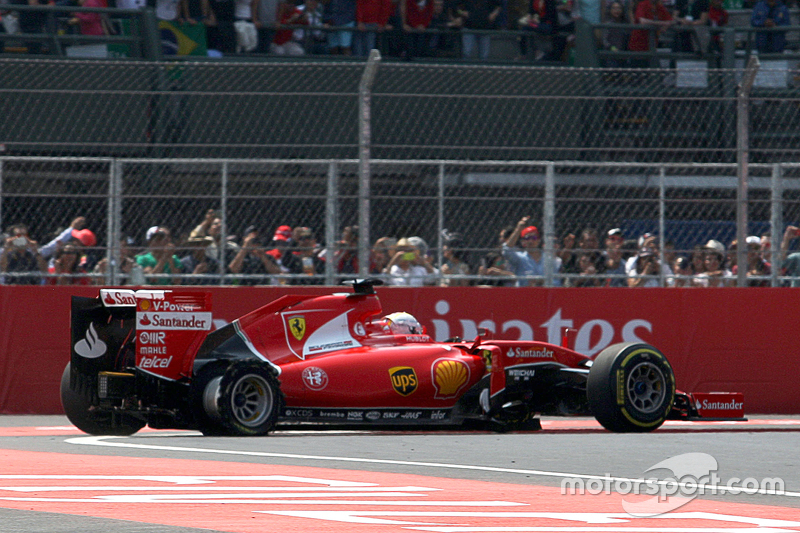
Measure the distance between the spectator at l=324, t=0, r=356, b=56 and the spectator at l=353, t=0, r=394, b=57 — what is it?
76 millimetres

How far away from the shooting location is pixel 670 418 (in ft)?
32.9

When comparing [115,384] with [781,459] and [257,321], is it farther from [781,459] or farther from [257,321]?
[781,459]

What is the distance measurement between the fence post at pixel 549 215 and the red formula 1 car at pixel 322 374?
1.59 m

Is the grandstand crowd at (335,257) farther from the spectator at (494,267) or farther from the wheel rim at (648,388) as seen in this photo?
the wheel rim at (648,388)

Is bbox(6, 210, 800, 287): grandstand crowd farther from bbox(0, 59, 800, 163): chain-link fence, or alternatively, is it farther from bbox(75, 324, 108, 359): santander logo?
bbox(75, 324, 108, 359): santander logo

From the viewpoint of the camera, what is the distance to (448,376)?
970cm

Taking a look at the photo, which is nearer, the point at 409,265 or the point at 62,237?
the point at 62,237

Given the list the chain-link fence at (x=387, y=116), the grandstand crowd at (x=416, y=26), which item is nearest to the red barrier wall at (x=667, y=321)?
the chain-link fence at (x=387, y=116)

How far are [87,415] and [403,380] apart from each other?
7.51 ft

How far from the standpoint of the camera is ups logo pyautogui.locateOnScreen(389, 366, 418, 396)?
955cm

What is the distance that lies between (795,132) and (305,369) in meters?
5.64

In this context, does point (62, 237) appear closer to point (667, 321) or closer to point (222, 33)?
point (667, 321)

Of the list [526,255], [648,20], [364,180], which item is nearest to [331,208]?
[364,180]

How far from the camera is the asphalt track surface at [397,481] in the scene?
5.39 metres
